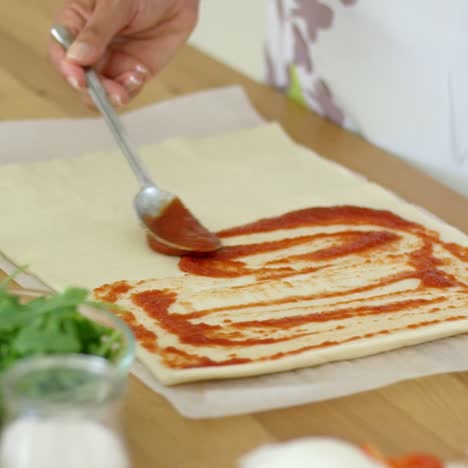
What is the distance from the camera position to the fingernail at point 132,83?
1.26 m

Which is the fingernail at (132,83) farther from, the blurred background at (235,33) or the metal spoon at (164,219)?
the blurred background at (235,33)

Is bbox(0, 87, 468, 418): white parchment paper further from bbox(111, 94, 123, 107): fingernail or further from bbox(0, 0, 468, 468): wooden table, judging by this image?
bbox(111, 94, 123, 107): fingernail

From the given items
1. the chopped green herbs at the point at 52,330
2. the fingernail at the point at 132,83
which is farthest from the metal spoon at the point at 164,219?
the chopped green herbs at the point at 52,330

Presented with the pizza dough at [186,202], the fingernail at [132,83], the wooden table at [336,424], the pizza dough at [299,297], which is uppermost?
the fingernail at [132,83]

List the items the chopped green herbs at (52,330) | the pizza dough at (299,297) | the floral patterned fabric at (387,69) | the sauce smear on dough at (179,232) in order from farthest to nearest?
the floral patterned fabric at (387,69), the sauce smear on dough at (179,232), the pizza dough at (299,297), the chopped green herbs at (52,330)

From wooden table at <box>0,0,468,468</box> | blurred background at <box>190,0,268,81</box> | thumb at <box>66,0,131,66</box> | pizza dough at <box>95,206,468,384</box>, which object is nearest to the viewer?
wooden table at <box>0,0,468,468</box>

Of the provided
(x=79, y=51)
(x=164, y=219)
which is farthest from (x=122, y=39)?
(x=164, y=219)

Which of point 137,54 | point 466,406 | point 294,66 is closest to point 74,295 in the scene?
point 466,406

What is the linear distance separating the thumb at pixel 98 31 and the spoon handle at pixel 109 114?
2 cm

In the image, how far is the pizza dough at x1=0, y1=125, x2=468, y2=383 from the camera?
3.23 feet

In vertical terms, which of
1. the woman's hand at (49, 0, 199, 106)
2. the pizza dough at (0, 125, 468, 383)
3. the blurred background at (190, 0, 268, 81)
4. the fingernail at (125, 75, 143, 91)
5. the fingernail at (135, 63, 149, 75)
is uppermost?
the woman's hand at (49, 0, 199, 106)

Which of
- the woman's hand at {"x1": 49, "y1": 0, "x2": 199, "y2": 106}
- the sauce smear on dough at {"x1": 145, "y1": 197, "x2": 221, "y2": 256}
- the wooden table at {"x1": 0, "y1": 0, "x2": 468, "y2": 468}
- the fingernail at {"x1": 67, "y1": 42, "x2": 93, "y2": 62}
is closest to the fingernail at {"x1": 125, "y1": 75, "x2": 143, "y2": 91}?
the woman's hand at {"x1": 49, "y1": 0, "x2": 199, "y2": 106}

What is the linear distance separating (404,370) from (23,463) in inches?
15.8

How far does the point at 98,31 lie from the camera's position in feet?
3.89
